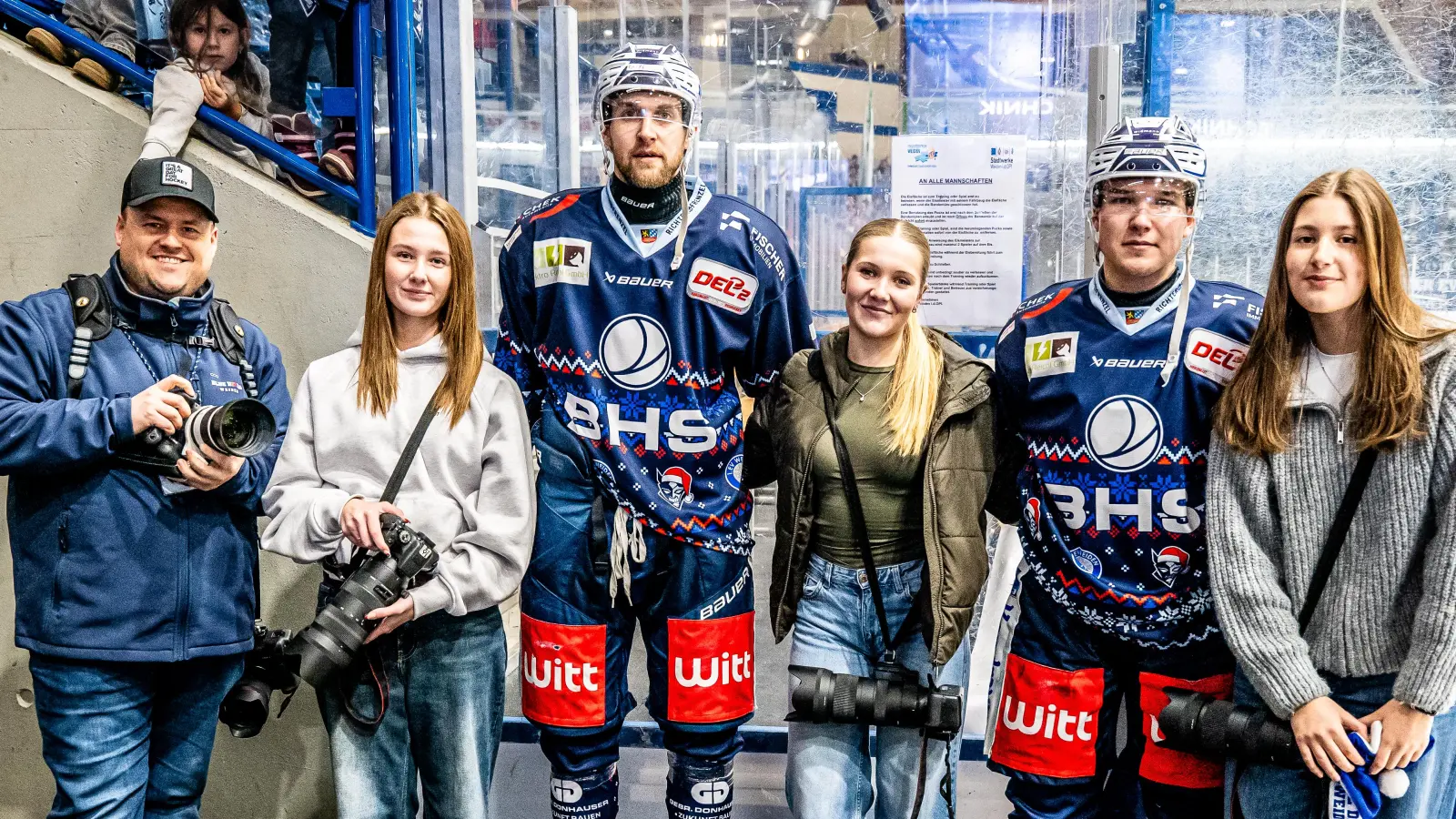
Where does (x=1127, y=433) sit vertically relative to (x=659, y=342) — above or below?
below

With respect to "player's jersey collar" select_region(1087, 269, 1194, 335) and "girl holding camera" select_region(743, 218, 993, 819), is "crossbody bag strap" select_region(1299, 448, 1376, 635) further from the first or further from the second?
"girl holding camera" select_region(743, 218, 993, 819)

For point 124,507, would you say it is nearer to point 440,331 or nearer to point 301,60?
point 440,331

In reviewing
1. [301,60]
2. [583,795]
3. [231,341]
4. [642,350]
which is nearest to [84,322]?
[231,341]

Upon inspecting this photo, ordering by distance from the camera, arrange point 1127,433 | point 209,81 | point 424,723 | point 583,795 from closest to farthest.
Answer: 1. point 1127,433
2. point 424,723
3. point 583,795
4. point 209,81

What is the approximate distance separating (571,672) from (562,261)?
0.94 metres

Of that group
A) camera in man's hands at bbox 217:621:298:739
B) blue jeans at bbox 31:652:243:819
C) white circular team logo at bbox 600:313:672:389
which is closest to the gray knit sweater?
white circular team logo at bbox 600:313:672:389

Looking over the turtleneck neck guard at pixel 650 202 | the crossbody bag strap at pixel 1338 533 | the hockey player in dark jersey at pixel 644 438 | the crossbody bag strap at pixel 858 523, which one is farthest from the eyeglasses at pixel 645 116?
the crossbody bag strap at pixel 1338 533

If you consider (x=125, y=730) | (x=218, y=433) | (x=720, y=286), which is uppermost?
(x=720, y=286)

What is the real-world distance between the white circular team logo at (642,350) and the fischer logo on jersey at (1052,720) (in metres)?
0.99

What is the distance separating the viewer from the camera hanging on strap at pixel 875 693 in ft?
7.17

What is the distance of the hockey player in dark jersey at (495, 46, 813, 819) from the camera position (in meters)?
2.41

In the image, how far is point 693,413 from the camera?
95.5 inches

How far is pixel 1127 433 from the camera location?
2.12 meters

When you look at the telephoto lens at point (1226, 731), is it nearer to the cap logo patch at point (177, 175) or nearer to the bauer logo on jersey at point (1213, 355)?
the bauer logo on jersey at point (1213, 355)
